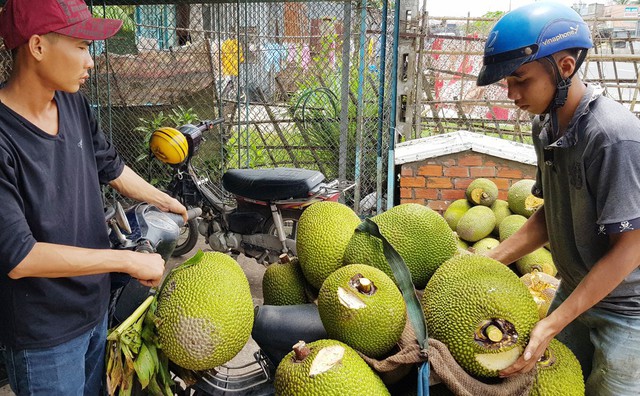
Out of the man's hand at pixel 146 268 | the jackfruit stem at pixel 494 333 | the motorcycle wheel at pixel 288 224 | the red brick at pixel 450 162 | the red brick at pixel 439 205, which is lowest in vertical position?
the motorcycle wheel at pixel 288 224

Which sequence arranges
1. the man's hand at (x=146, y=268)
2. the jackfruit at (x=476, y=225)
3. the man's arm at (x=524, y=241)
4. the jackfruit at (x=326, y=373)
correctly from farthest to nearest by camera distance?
1. the jackfruit at (x=476, y=225)
2. the man's arm at (x=524, y=241)
3. the man's hand at (x=146, y=268)
4. the jackfruit at (x=326, y=373)

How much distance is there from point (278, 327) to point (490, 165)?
3222mm

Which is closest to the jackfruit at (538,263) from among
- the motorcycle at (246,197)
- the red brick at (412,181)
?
the red brick at (412,181)

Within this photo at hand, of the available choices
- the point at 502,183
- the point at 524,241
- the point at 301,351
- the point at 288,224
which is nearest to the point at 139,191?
the point at 301,351

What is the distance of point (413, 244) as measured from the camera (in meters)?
1.76

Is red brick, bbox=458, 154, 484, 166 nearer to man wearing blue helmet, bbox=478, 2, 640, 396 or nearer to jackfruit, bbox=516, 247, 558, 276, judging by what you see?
jackfruit, bbox=516, 247, 558, 276

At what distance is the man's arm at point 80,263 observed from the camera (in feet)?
4.60

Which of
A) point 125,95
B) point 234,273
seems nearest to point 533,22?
point 234,273

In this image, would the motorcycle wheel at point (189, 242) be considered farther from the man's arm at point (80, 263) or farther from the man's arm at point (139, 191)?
the man's arm at point (80, 263)

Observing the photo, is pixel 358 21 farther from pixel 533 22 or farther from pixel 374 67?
pixel 533 22

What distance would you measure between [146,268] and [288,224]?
9.92 feet

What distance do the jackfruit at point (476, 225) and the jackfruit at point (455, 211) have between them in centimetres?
19

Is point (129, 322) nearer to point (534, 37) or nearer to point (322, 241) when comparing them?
point (322, 241)

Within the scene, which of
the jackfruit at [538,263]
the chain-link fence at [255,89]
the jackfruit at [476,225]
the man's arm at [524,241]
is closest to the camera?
the man's arm at [524,241]
